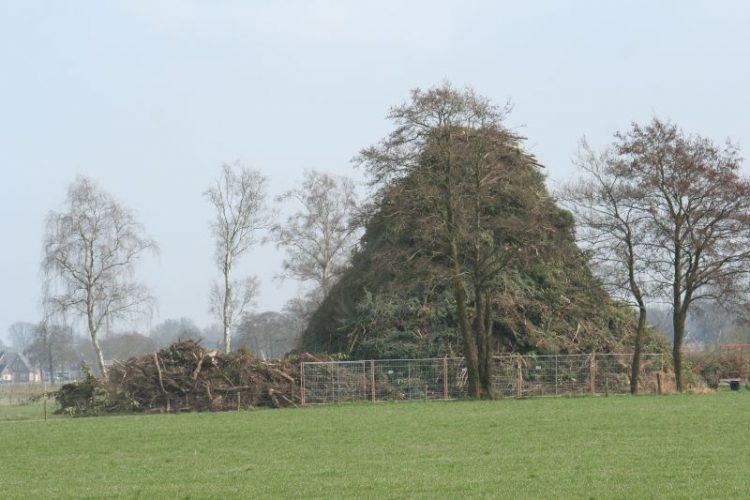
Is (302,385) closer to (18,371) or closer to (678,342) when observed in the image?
(678,342)

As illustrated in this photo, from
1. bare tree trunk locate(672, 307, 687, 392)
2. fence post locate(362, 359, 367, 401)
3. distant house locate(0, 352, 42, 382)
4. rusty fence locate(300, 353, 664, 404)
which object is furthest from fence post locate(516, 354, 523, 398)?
distant house locate(0, 352, 42, 382)

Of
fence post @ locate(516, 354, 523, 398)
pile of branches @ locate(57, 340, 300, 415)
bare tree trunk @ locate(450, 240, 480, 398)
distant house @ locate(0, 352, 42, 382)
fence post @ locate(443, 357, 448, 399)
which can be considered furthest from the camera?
distant house @ locate(0, 352, 42, 382)

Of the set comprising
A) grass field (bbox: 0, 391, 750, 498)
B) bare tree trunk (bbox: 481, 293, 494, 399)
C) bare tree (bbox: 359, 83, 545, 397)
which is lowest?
grass field (bbox: 0, 391, 750, 498)

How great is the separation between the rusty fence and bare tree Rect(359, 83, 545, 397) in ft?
4.33

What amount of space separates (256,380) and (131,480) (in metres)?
23.3

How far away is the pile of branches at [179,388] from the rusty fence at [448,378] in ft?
5.48

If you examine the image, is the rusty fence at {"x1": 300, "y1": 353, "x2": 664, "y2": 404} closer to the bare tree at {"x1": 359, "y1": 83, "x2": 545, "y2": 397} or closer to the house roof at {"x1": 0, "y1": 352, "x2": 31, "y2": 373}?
the bare tree at {"x1": 359, "y1": 83, "x2": 545, "y2": 397}

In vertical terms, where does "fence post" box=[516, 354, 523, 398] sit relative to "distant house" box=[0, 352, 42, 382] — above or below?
above

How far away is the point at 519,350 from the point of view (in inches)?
1799

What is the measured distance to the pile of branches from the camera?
39719 mm


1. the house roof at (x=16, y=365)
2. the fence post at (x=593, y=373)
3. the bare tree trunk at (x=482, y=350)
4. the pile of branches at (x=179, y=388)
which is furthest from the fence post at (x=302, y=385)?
the house roof at (x=16, y=365)

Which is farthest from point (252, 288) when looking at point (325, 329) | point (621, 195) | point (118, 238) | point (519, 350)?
point (621, 195)

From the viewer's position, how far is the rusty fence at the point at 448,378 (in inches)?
1638

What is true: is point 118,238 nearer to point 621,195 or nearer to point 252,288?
point 252,288
